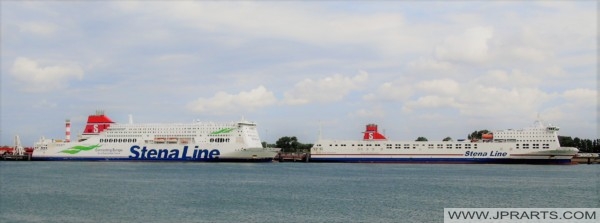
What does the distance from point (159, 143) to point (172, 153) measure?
257 cm

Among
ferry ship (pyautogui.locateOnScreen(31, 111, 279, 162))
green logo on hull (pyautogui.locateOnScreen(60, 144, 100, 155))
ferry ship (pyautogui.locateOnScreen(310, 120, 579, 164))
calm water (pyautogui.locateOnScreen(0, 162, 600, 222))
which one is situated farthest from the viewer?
green logo on hull (pyautogui.locateOnScreen(60, 144, 100, 155))

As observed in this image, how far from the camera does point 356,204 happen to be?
85.3 feet

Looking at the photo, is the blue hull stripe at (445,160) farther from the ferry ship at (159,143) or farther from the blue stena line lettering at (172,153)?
the blue stena line lettering at (172,153)

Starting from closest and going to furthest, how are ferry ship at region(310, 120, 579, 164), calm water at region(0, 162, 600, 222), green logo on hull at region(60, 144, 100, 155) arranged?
calm water at region(0, 162, 600, 222)
ferry ship at region(310, 120, 579, 164)
green logo on hull at region(60, 144, 100, 155)

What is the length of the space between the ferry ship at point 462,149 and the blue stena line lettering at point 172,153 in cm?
1277

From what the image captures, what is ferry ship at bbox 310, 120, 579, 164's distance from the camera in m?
61.3

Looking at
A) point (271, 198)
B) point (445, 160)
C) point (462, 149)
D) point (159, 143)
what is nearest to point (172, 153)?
point (159, 143)

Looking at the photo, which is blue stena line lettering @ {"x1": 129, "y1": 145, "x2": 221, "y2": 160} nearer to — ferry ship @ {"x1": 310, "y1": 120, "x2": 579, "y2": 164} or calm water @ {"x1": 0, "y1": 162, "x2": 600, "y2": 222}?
ferry ship @ {"x1": 310, "y1": 120, "x2": 579, "y2": 164}

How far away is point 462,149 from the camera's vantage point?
210 ft

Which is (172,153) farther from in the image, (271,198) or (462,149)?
(271,198)

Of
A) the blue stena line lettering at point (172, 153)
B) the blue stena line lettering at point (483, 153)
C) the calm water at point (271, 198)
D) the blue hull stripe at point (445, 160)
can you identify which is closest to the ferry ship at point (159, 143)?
the blue stena line lettering at point (172, 153)

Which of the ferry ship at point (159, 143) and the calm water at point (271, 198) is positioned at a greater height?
the ferry ship at point (159, 143)

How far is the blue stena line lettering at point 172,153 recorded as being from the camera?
66188 millimetres

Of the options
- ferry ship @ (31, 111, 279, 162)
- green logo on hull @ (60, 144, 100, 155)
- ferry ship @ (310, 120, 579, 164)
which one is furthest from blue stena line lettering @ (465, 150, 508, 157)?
green logo on hull @ (60, 144, 100, 155)
